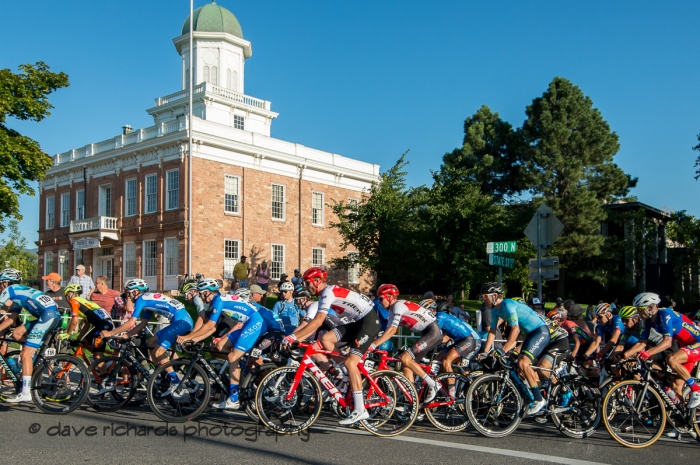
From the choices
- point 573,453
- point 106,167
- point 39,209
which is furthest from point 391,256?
point 39,209

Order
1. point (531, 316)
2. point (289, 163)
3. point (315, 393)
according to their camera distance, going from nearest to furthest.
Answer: point (315, 393) → point (531, 316) → point (289, 163)

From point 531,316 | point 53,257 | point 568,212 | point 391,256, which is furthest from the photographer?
point 53,257

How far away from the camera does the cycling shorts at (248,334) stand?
9234 millimetres

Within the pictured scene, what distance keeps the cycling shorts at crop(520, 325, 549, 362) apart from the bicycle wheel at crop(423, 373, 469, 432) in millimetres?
880

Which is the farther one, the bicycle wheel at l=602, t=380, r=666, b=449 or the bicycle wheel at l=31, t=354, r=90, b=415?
the bicycle wheel at l=31, t=354, r=90, b=415

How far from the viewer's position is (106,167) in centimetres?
4169

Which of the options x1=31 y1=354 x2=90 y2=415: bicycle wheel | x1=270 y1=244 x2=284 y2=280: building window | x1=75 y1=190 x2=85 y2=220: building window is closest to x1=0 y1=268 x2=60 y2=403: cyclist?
x1=31 y1=354 x2=90 y2=415: bicycle wheel

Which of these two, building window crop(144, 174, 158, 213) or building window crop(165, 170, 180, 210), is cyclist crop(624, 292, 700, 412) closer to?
building window crop(165, 170, 180, 210)

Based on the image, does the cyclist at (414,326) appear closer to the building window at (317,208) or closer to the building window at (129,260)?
the building window at (129,260)

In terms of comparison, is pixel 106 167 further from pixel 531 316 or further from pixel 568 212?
pixel 531 316

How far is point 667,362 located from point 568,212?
3115cm

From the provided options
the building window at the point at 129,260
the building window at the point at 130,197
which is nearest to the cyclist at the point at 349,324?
the building window at the point at 129,260

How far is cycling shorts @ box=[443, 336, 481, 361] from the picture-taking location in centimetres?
979

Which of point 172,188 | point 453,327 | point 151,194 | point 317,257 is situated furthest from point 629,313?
point 317,257
